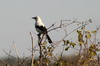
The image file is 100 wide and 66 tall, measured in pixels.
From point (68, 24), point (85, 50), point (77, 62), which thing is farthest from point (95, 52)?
point (68, 24)

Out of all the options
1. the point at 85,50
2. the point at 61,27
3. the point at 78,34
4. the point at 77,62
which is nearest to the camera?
the point at 61,27

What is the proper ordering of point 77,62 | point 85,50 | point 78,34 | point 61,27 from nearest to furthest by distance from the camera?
point 61,27
point 77,62
point 85,50
point 78,34

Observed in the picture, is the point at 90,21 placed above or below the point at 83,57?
above

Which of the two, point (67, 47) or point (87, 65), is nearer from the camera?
point (87, 65)

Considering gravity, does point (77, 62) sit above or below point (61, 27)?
below

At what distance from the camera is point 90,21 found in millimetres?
5590

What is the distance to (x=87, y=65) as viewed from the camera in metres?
5.19

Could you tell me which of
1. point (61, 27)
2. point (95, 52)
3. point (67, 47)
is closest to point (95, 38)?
point (95, 52)

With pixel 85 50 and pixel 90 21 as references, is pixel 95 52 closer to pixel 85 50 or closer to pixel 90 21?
pixel 85 50

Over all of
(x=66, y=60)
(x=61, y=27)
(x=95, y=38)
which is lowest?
(x=66, y=60)

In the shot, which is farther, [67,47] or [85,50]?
[67,47]

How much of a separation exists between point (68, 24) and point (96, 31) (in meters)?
1.16

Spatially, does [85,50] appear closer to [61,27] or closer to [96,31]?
[96,31]

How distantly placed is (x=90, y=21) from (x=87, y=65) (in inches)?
31.3
